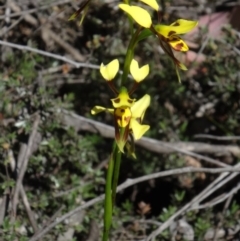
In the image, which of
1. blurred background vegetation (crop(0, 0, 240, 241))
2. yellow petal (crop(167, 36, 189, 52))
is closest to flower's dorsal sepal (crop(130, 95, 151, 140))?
yellow petal (crop(167, 36, 189, 52))

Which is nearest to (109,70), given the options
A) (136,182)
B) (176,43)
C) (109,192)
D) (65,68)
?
(176,43)

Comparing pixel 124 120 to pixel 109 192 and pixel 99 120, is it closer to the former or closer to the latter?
pixel 109 192

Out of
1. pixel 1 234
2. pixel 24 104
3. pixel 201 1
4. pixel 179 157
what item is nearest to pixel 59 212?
pixel 1 234

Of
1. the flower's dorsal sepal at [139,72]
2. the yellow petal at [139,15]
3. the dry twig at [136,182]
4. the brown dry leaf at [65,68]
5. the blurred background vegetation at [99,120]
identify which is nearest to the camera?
the yellow petal at [139,15]

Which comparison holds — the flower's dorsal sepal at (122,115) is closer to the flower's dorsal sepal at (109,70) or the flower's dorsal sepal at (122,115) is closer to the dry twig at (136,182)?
the flower's dorsal sepal at (109,70)

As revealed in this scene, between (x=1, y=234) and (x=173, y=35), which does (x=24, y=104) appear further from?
(x=173, y=35)

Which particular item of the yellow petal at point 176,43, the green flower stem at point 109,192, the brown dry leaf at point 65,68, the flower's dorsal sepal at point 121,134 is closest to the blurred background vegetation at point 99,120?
the brown dry leaf at point 65,68
